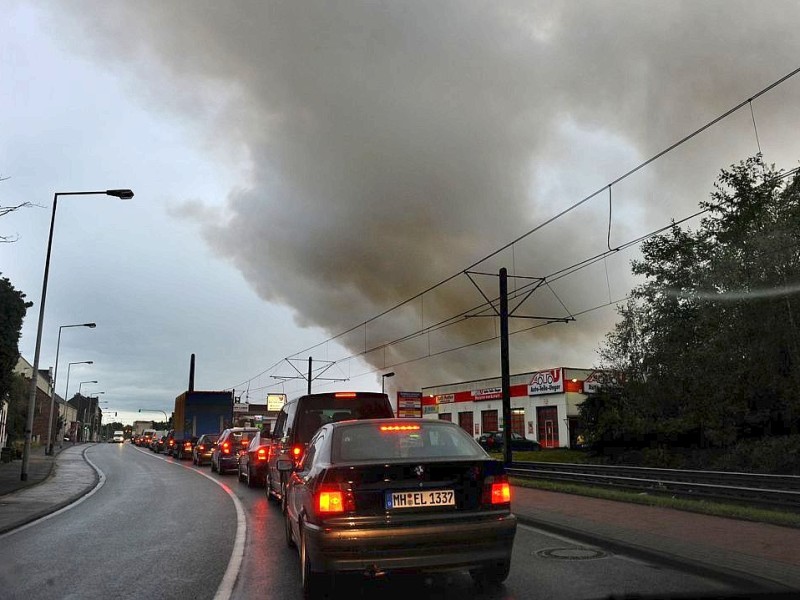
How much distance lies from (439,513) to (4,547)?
6.56 meters

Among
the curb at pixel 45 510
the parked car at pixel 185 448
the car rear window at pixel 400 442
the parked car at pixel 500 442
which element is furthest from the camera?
the parked car at pixel 500 442

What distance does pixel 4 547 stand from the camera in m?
8.33

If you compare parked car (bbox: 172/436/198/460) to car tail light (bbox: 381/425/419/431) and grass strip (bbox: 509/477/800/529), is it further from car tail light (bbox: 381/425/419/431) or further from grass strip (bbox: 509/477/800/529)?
car tail light (bbox: 381/425/419/431)

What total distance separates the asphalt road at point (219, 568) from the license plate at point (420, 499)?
966 mm

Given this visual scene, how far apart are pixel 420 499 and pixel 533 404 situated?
48.0 meters

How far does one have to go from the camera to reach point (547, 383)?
4978 cm

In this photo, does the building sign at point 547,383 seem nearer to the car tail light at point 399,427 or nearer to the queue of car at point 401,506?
the car tail light at point 399,427

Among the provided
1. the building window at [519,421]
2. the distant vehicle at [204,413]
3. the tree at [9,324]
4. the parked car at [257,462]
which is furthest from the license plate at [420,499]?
the building window at [519,421]

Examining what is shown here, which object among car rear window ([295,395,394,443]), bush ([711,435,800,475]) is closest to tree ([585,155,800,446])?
bush ([711,435,800,475])

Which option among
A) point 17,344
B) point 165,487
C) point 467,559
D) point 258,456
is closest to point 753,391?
point 258,456

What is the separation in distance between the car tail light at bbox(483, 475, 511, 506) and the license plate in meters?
0.32

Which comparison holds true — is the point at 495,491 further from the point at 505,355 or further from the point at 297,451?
the point at 505,355

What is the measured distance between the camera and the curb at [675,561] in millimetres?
5711

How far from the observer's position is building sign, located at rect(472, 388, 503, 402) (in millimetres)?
54750
